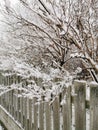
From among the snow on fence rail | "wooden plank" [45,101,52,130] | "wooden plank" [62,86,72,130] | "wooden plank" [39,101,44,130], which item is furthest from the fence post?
"wooden plank" [39,101,44,130]

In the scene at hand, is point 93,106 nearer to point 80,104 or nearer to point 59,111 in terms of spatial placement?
point 80,104

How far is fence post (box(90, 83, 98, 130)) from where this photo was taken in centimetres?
254

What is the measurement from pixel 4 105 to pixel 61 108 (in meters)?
3.25

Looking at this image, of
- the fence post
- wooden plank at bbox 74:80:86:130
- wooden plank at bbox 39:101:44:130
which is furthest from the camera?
wooden plank at bbox 39:101:44:130

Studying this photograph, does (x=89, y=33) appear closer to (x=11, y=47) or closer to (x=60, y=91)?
(x=60, y=91)

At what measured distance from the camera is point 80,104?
9.37 feet

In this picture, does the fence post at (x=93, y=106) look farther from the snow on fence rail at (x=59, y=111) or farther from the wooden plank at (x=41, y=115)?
the wooden plank at (x=41, y=115)

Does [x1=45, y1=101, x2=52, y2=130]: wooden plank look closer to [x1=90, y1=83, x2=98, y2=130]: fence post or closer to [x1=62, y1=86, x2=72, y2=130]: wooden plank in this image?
[x1=62, y1=86, x2=72, y2=130]: wooden plank

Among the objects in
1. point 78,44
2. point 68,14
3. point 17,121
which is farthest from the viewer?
point 17,121

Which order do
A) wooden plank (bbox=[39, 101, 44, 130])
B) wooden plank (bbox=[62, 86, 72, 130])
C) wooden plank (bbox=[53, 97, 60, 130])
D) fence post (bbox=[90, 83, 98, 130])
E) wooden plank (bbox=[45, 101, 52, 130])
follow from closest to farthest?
fence post (bbox=[90, 83, 98, 130]), wooden plank (bbox=[62, 86, 72, 130]), wooden plank (bbox=[53, 97, 60, 130]), wooden plank (bbox=[45, 101, 52, 130]), wooden plank (bbox=[39, 101, 44, 130])

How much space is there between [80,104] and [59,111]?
0.64m

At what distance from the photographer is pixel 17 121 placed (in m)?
5.14

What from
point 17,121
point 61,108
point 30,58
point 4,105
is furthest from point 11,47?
point 61,108

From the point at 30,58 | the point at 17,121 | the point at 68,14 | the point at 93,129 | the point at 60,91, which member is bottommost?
the point at 17,121
